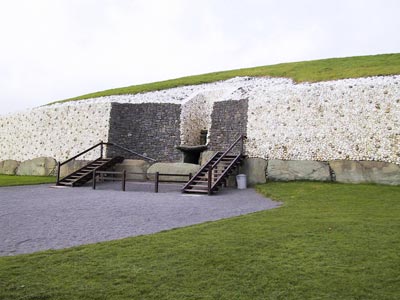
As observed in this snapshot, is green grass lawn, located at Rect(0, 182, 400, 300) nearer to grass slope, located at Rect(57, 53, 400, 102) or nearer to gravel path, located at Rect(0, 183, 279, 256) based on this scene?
gravel path, located at Rect(0, 183, 279, 256)

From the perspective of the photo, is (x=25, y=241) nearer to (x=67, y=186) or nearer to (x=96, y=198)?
(x=96, y=198)

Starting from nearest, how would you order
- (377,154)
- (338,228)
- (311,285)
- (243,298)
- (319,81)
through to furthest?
(243,298)
(311,285)
(338,228)
(377,154)
(319,81)

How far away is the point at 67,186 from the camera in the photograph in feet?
51.9

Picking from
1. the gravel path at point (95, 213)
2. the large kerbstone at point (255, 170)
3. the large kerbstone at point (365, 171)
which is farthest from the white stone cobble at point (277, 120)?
the gravel path at point (95, 213)

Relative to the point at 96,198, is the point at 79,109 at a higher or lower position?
higher

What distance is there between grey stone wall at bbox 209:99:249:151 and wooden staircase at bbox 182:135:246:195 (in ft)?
2.66

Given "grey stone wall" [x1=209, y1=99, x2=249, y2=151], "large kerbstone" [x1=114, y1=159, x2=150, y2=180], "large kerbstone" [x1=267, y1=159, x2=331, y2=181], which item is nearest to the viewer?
"large kerbstone" [x1=267, y1=159, x2=331, y2=181]

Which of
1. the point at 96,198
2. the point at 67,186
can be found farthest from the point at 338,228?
the point at 67,186

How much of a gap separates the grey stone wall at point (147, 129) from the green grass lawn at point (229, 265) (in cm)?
1178

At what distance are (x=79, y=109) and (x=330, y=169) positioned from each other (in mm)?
13065

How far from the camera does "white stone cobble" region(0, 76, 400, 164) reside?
14.3m

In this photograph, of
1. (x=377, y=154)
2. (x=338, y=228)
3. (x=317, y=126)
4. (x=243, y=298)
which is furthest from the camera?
(x=317, y=126)

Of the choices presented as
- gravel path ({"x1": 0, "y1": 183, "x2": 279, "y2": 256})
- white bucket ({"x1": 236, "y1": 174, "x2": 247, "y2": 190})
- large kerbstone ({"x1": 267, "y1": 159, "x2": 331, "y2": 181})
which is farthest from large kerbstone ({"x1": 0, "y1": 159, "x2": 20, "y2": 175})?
large kerbstone ({"x1": 267, "y1": 159, "x2": 331, "y2": 181})

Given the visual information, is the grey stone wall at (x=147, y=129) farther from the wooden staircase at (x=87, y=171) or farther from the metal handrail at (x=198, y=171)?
the metal handrail at (x=198, y=171)
